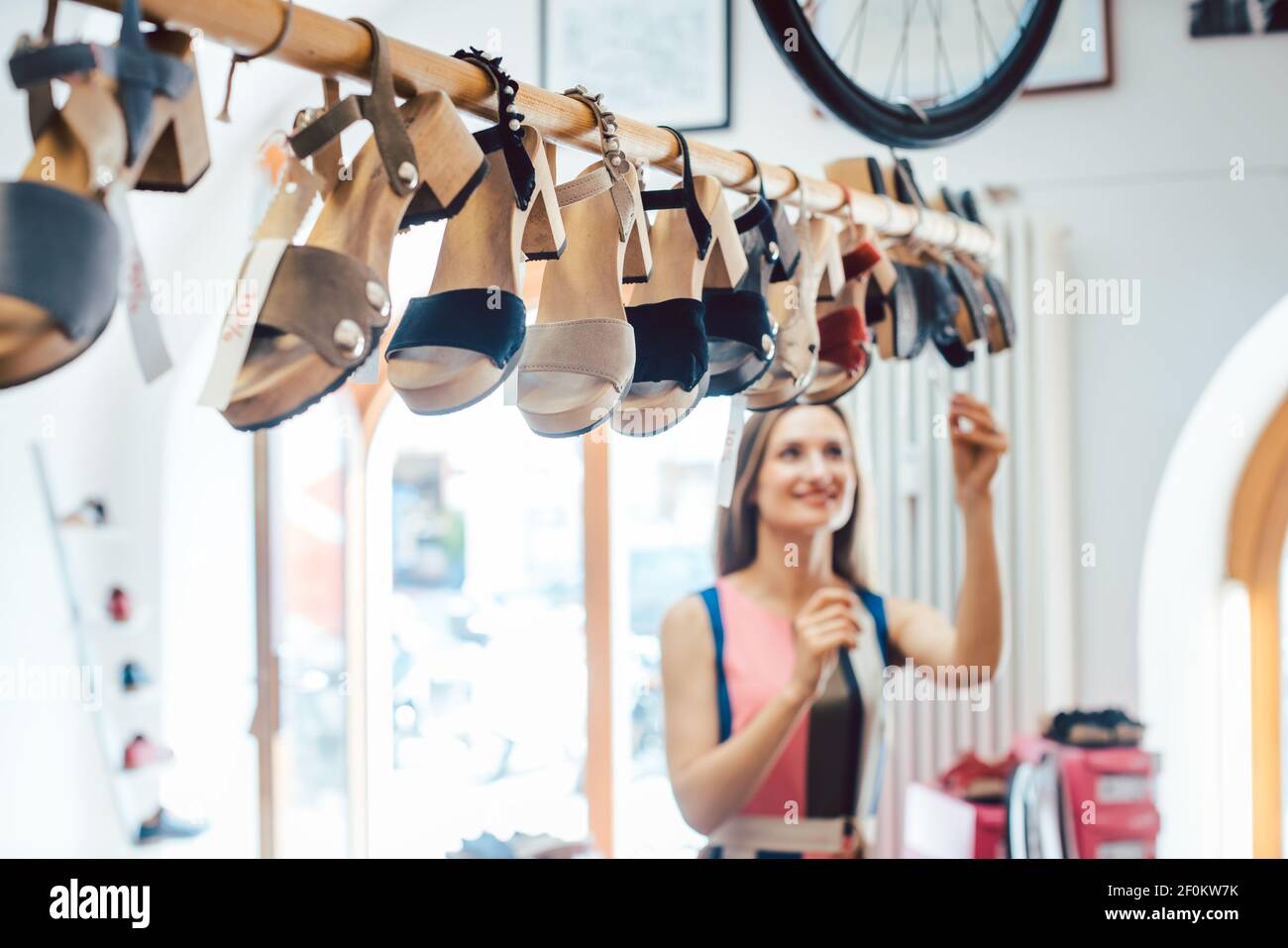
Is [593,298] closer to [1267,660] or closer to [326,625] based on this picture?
[1267,660]

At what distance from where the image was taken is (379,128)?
0.76 metres

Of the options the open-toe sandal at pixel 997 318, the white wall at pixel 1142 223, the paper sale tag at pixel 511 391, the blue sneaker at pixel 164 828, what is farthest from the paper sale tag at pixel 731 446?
the blue sneaker at pixel 164 828

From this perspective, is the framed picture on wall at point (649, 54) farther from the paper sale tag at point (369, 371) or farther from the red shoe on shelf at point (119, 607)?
the paper sale tag at point (369, 371)

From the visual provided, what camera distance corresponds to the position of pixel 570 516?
3.46 meters

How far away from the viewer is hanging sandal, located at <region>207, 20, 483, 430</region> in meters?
0.72

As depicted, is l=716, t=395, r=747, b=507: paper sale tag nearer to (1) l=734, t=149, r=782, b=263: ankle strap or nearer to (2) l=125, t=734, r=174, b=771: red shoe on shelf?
(1) l=734, t=149, r=782, b=263: ankle strap

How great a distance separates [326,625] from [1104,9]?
2.62m

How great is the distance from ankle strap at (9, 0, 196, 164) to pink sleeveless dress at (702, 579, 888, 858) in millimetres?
1857

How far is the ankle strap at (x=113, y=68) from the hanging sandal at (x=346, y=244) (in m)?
0.11

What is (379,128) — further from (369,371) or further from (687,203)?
(687,203)

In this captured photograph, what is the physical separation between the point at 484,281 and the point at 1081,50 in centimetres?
210

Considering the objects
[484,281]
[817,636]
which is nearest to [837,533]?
[817,636]
